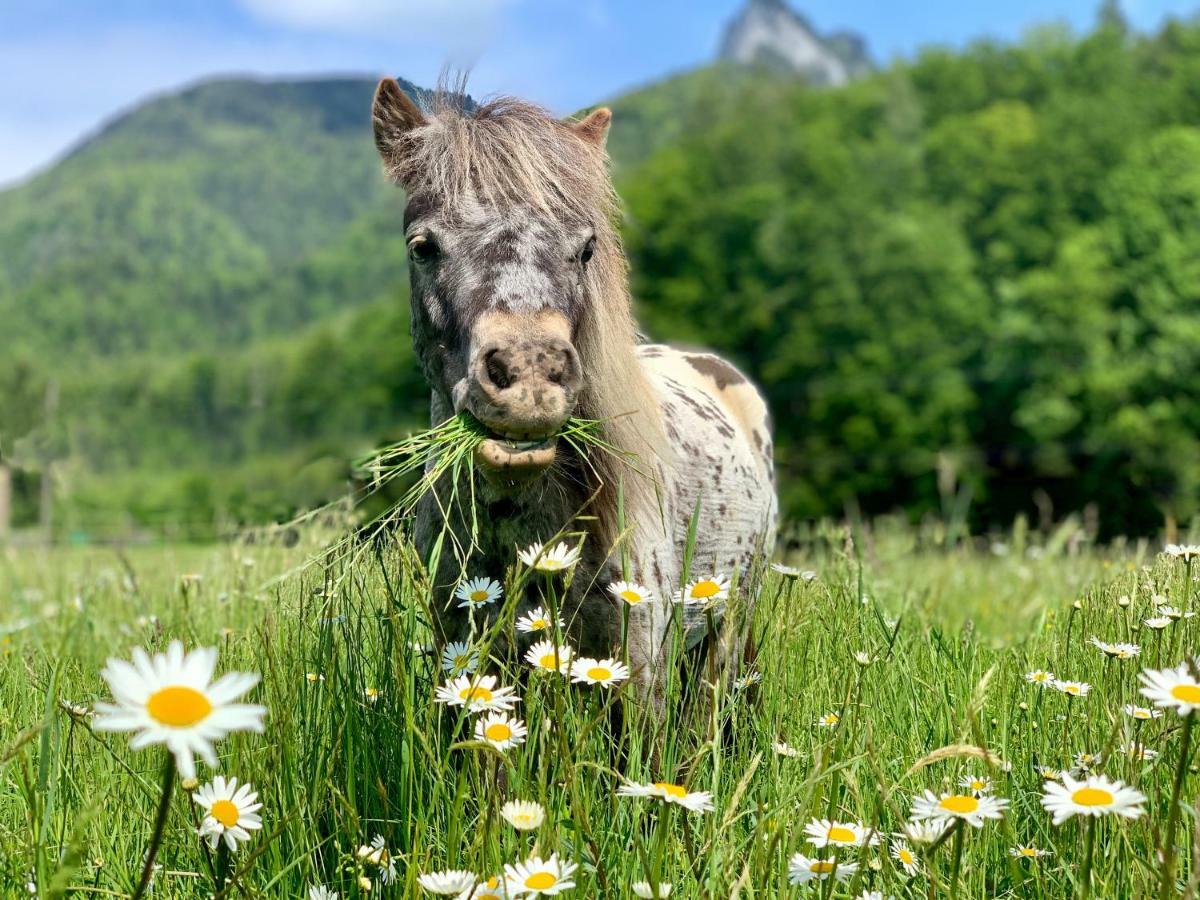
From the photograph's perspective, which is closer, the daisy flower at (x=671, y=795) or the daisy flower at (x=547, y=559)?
the daisy flower at (x=671, y=795)

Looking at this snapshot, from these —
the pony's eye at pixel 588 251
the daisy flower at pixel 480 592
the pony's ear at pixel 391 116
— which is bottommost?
the daisy flower at pixel 480 592

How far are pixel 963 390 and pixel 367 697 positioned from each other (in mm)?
41204

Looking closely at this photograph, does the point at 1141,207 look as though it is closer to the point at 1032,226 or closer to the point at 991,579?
the point at 1032,226

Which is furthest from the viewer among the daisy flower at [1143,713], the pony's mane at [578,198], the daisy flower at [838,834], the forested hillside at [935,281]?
the forested hillside at [935,281]

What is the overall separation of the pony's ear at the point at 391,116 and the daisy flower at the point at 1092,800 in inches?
115

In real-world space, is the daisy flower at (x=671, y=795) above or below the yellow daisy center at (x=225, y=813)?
above

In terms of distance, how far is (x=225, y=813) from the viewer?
2.05 meters

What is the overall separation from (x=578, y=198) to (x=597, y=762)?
6.04 ft

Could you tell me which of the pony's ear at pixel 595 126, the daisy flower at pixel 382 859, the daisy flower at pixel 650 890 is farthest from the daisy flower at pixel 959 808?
the pony's ear at pixel 595 126

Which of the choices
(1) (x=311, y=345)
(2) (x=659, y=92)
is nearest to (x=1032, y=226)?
(1) (x=311, y=345)

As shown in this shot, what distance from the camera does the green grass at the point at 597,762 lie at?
213 centimetres

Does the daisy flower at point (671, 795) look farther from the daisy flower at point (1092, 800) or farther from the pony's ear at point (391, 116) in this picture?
the pony's ear at point (391, 116)

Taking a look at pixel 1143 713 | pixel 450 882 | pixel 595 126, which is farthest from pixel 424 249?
pixel 1143 713

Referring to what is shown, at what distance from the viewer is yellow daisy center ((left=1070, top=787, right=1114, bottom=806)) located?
178 centimetres
